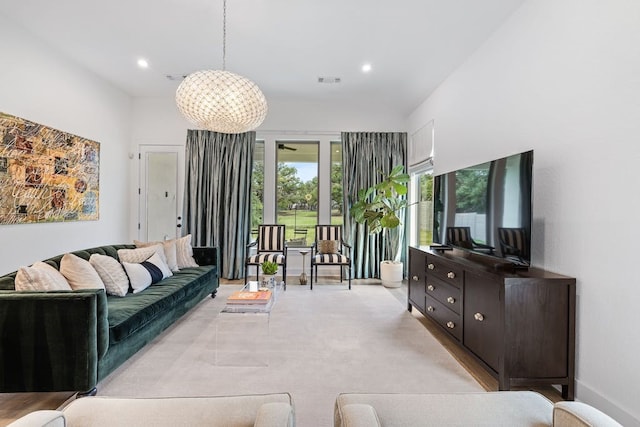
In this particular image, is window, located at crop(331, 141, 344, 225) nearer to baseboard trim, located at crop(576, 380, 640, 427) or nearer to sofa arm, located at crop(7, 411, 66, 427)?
baseboard trim, located at crop(576, 380, 640, 427)

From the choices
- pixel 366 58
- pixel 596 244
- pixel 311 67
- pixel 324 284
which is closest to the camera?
pixel 596 244

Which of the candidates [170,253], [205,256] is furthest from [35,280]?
[205,256]

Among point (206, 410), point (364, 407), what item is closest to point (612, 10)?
point (364, 407)

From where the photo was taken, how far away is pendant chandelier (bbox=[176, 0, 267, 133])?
2621mm

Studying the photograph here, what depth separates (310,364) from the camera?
2426 mm

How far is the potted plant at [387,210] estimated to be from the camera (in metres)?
4.80

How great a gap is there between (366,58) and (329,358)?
3.23 meters

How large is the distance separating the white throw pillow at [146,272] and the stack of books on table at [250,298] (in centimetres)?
97

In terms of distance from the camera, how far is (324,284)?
5.04 m

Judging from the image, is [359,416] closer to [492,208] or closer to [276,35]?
[492,208]

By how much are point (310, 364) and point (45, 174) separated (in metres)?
3.63

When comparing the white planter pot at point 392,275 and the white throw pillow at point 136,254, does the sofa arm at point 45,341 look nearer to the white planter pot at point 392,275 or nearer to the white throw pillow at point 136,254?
the white throw pillow at point 136,254

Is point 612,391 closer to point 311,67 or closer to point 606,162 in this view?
point 606,162

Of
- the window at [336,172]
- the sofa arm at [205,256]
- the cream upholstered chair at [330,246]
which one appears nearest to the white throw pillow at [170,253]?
the sofa arm at [205,256]
